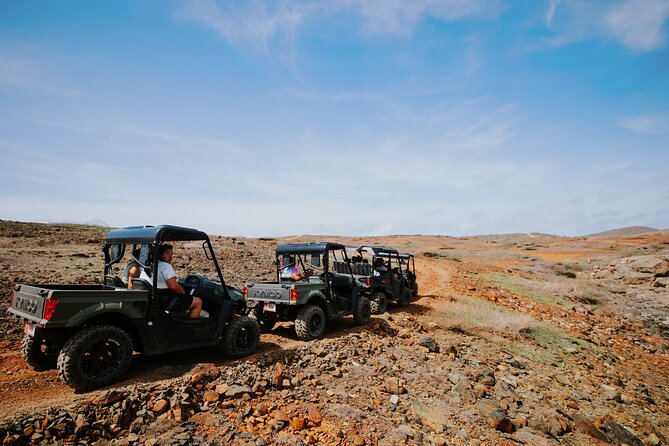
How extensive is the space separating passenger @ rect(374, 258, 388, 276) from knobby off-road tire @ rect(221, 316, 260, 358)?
6.15 metres

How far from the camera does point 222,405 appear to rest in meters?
5.06

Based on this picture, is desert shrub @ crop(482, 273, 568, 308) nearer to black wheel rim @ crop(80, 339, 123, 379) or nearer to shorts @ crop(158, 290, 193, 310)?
shorts @ crop(158, 290, 193, 310)

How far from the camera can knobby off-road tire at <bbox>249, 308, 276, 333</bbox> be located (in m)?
8.98

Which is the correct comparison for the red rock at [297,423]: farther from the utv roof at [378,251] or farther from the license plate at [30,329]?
the utv roof at [378,251]

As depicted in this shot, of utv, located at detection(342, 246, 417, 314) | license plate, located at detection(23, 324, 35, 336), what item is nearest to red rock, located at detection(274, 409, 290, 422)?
license plate, located at detection(23, 324, 35, 336)

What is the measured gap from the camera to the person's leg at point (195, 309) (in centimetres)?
624

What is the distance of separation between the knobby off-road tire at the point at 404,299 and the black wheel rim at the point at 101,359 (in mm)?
10009

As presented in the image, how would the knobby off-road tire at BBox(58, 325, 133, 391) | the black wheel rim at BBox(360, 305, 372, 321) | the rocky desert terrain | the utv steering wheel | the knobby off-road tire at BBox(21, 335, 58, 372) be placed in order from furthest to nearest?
the black wheel rim at BBox(360, 305, 372, 321) < the utv steering wheel < the knobby off-road tire at BBox(21, 335, 58, 372) < the knobby off-road tire at BBox(58, 325, 133, 391) < the rocky desert terrain

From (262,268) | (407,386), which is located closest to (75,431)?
(407,386)

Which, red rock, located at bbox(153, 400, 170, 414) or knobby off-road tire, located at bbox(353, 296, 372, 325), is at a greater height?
knobby off-road tire, located at bbox(353, 296, 372, 325)

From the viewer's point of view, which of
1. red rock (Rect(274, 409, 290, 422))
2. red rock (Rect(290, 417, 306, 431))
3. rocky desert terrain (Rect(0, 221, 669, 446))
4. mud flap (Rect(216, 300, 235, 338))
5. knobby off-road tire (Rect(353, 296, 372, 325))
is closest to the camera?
rocky desert terrain (Rect(0, 221, 669, 446))

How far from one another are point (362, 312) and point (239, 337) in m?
4.08

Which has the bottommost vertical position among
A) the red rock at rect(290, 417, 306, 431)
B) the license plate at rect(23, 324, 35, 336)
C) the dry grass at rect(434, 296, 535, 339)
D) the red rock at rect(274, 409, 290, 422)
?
the dry grass at rect(434, 296, 535, 339)

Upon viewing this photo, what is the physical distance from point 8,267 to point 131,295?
10660 millimetres
